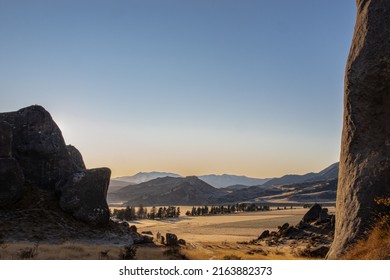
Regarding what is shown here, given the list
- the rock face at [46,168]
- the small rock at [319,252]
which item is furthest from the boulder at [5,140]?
the small rock at [319,252]

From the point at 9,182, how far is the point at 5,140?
294 cm

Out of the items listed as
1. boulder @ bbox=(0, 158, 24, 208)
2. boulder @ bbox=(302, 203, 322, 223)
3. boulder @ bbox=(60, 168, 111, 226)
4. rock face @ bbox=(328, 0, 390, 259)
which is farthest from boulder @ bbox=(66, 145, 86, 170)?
rock face @ bbox=(328, 0, 390, 259)

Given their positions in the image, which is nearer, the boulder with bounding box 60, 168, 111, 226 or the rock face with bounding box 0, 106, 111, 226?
the rock face with bounding box 0, 106, 111, 226

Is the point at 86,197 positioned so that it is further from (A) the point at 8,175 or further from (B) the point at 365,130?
(B) the point at 365,130

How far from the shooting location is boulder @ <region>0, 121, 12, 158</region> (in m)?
24.5

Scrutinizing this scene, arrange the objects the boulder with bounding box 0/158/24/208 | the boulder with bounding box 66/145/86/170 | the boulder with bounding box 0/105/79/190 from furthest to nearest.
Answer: the boulder with bounding box 66/145/86/170, the boulder with bounding box 0/105/79/190, the boulder with bounding box 0/158/24/208

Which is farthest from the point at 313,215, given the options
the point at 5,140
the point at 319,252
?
the point at 5,140

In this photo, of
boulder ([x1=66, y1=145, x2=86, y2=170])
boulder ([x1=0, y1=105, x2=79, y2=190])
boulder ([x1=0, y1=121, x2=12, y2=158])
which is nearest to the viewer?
boulder ([x1=0, y1=121, x2=12, y2=158])

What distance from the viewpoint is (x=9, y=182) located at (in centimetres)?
2397

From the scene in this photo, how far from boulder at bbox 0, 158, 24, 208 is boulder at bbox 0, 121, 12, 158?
0.52 meters

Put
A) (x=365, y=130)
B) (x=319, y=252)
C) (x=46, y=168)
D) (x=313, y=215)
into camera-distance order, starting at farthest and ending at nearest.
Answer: (x=313, y=215)
(x=46, y=168)
(x=319, y=252)
(x=365, y=130)

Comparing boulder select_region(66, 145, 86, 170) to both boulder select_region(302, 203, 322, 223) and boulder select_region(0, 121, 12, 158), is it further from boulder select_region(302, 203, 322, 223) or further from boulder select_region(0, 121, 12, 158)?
boulder select_region(302, 203, 322, 223)

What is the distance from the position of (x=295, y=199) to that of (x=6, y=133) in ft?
481
